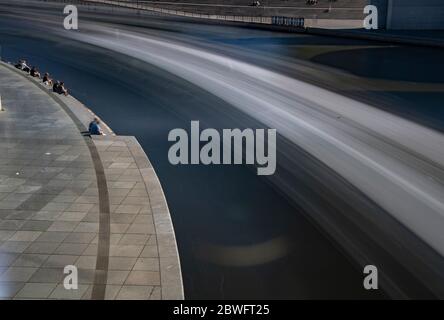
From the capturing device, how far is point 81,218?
38.5 ft

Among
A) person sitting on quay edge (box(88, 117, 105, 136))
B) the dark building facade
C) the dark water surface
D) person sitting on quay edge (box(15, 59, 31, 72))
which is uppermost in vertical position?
the dark building facade

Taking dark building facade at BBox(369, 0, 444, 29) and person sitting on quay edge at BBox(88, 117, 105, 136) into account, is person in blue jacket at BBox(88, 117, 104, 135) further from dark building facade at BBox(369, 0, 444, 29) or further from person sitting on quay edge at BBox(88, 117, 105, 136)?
dark building facade at BBox(369, 0, 444, 29)

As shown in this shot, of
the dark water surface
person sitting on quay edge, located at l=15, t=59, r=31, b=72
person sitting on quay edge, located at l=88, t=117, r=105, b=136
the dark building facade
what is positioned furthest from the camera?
the dark building facade

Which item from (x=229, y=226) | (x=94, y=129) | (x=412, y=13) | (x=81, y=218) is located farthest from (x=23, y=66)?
(x=412, y=13)

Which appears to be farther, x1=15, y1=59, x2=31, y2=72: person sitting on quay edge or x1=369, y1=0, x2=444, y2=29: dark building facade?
x1=369, y1=0, x2=444, y2=29: dark building facade

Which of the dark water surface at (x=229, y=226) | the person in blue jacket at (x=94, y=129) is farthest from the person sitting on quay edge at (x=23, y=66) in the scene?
the person in blue jacket at (x=94, y=129)

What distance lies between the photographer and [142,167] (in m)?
15.3

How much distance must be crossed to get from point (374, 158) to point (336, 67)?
15.8 meters

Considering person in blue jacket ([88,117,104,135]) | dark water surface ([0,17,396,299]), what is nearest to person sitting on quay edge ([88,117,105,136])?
person in blue jacket ([88,117,104,135])

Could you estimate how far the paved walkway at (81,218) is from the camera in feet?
30.6

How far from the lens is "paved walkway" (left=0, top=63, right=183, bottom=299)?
931 centimetres

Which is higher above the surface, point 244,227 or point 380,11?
point 380,11

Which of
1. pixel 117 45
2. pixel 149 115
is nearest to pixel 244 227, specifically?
pixel 149 115
